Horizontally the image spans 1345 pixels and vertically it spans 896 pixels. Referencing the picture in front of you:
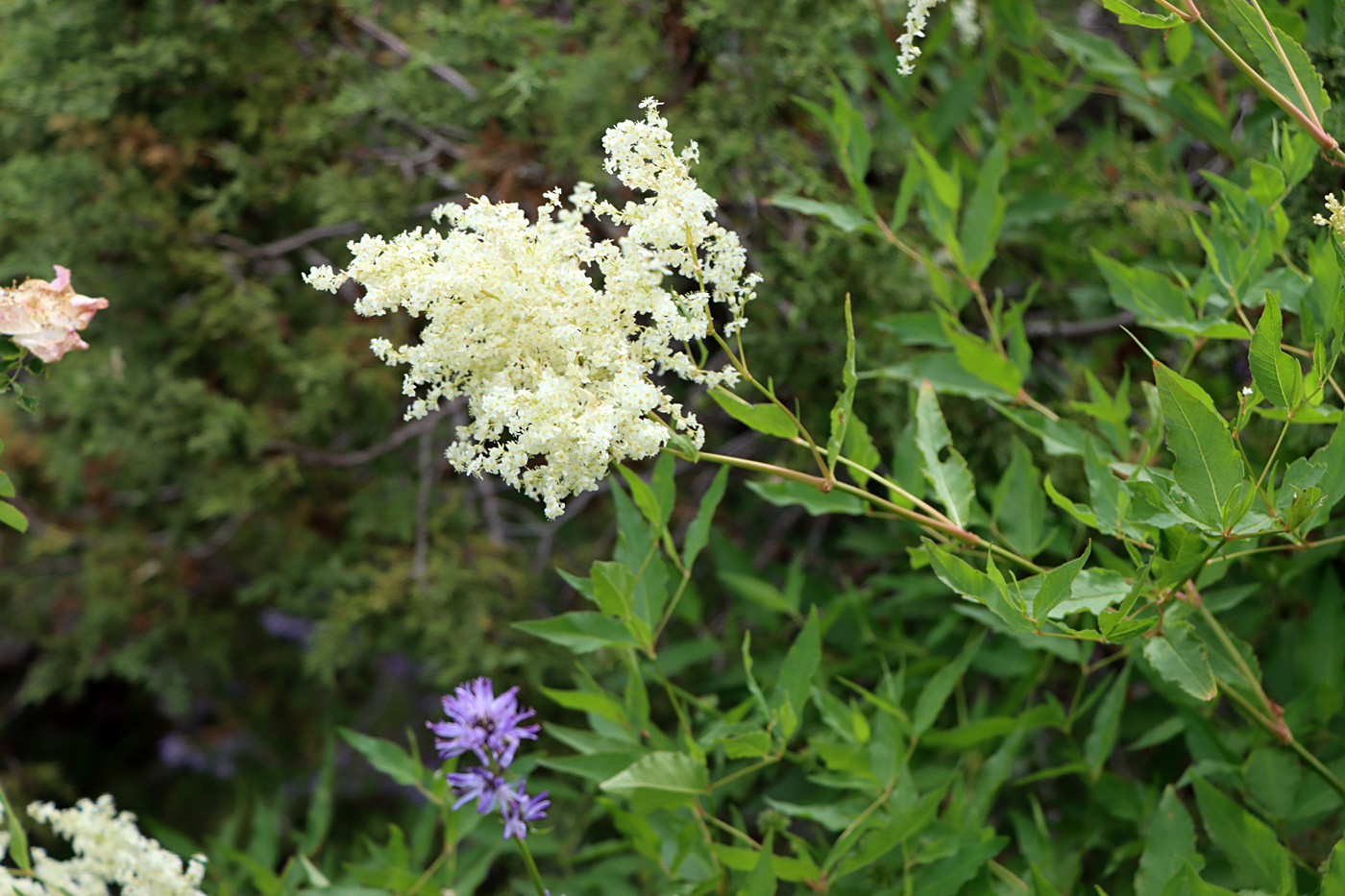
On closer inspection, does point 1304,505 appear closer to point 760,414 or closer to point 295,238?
point 760,414

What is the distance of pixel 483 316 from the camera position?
855 millimetres

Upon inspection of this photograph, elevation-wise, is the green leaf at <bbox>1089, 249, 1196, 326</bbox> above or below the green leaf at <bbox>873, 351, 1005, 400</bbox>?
above

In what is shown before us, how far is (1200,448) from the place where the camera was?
30.0 inches

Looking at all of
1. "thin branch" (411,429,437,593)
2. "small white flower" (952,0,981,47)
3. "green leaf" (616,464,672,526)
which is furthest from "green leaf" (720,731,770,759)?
"small white flower" (952,0,981,47)

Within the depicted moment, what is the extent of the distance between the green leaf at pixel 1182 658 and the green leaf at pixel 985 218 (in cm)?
56

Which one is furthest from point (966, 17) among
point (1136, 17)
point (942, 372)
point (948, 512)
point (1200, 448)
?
point (1200, 448)

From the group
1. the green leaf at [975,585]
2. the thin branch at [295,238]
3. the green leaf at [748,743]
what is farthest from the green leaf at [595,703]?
the thin branch at [295,238]

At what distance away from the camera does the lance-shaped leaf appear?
0.75 metres

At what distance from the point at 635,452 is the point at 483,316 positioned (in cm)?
19

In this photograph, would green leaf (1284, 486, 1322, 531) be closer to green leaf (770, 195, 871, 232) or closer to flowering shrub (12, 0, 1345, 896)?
flowering shrub (12, 0, 1345, 896)

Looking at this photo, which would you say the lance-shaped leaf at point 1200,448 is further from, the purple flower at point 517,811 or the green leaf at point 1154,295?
the purple flower at point 517,811

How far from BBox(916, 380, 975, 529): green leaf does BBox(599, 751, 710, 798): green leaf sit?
1.28 ft

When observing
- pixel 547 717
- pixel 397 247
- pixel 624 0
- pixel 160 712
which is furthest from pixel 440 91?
pixel 160 712

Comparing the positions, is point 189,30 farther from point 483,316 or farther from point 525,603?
point 483,316
